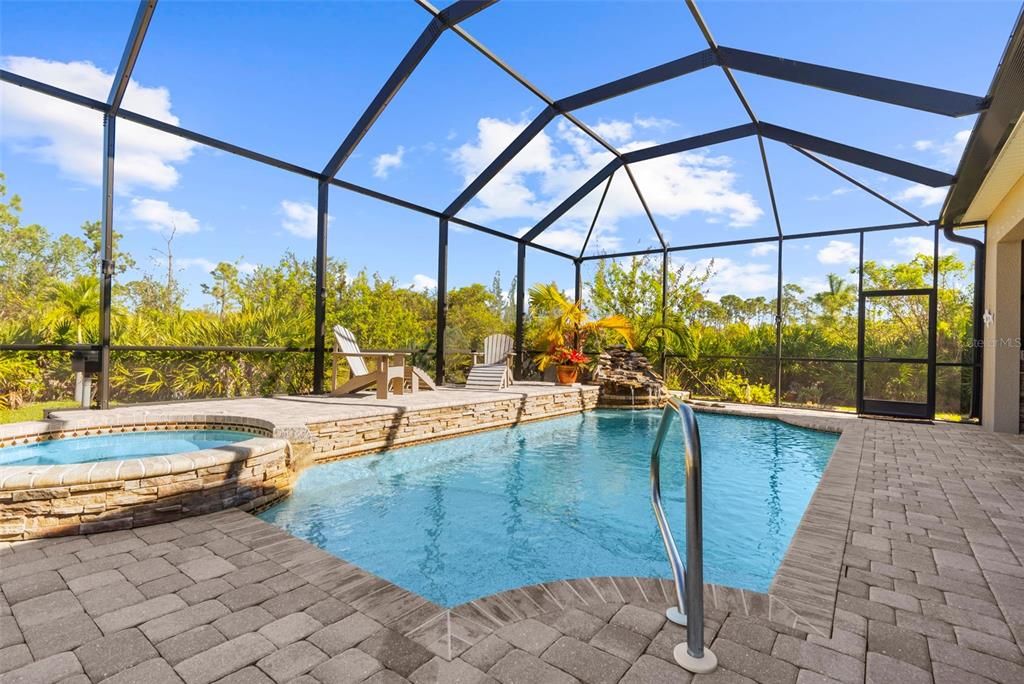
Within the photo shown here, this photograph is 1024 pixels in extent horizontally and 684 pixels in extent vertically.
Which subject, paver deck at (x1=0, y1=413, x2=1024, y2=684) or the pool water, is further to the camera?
the pool water

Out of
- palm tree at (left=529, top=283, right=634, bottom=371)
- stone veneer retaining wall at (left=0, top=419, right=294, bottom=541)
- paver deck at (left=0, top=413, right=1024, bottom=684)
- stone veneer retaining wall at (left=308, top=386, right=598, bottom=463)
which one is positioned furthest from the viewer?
palm tree at (left=529, top=283, right=634, bottom=371)

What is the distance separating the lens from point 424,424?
6.36 metres

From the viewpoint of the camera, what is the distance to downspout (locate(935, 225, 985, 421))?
25.0 ft

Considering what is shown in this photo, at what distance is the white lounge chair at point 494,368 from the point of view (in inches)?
356

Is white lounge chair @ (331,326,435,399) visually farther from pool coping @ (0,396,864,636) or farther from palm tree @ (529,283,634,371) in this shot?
palm tree @ (529,283,634,371)

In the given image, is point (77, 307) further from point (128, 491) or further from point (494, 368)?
point (494, 368)

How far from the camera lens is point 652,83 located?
670 cm

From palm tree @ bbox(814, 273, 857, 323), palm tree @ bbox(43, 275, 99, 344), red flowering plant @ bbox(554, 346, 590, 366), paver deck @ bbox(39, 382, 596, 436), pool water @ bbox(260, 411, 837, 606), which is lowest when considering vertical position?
pool water @ bbox(260, 411, 837, 606)

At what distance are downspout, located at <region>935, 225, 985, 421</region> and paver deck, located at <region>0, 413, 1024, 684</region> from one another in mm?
6580

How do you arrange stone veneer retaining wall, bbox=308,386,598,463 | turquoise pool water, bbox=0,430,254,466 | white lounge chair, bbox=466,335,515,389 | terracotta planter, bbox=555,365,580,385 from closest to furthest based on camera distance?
turquoise pool water, bbox=0,430,254,466, stone veneer retaining wall, bbox=308,386,598,463, white lounge chair, bbox=466,335,515,389, terracotta planter, bbox=555,365,580,385

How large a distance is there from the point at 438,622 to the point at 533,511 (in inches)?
91.1

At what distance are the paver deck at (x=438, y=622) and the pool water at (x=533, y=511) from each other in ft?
2.38

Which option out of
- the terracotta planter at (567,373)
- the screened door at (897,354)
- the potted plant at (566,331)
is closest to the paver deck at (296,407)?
the terracotta planter at (567,373)

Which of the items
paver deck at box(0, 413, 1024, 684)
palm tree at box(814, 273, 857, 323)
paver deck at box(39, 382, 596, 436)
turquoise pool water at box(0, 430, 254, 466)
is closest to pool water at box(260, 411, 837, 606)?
paver deck at box(39, 382, 596, 436)
